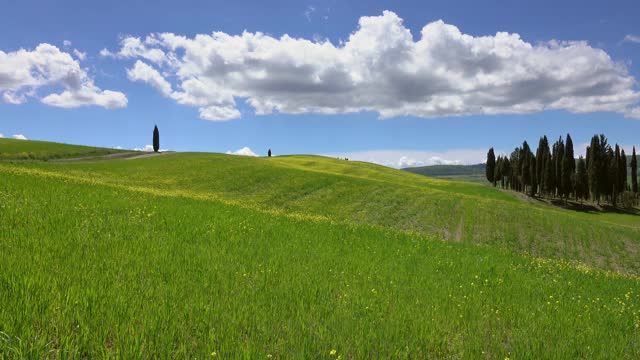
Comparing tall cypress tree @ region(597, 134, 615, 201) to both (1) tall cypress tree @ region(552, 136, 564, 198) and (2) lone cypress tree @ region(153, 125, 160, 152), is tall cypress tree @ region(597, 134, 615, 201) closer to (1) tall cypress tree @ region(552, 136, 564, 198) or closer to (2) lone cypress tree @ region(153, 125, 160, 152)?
(1) tall cypress tree @ region(552, 136, 564, 198)

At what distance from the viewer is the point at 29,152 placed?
87.6 meters

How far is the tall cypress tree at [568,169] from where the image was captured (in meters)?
98.2

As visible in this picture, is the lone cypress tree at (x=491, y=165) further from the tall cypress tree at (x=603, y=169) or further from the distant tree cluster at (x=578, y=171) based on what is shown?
the tall cypress tree at (x=603, y=169)

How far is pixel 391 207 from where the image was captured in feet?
144

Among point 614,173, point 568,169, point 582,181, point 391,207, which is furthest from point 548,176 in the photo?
point 391,207

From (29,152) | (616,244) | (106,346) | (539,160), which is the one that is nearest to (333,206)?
(616,244)

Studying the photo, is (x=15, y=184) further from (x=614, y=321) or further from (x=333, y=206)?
(x=333, y=206)

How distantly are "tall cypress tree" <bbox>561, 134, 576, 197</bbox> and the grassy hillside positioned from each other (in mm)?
109617

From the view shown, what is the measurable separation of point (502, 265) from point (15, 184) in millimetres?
21732

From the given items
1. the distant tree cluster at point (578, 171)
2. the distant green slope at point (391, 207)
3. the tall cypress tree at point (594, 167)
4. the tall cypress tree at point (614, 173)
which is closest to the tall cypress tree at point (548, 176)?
the distant tree cluster at point (578, 171)

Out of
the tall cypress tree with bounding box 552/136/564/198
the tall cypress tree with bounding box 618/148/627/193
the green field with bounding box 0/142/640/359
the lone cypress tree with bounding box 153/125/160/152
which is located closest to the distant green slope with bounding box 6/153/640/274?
the green field with bounding box 0/142/640/359

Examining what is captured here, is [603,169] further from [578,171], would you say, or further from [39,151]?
[39,151]

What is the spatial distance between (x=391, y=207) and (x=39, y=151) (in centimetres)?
8482

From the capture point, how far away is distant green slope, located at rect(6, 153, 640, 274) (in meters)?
35.2
